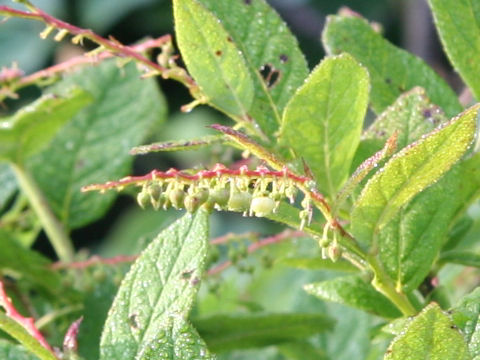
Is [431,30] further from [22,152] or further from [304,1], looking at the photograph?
[22,152]

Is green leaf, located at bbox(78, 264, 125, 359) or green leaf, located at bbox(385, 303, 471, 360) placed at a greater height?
green leaf, located at bbox(78, 264, 125, 359)

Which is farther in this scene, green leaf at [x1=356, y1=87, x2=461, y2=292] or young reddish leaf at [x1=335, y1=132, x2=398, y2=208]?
green leaf at [x1=356, y1=87, x2=461, y2=292]

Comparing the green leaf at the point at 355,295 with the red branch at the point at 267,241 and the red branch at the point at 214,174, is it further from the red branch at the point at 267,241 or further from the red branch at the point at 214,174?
the red branch at the point at 267,241

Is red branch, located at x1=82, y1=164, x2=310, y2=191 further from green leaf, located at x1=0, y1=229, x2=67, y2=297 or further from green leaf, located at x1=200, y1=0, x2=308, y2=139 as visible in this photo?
green leaf, located at x1=0, y1=229, x2=67, y2=297

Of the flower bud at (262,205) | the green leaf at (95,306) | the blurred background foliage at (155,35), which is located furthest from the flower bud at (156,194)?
the blurred background foliage at (155,35)

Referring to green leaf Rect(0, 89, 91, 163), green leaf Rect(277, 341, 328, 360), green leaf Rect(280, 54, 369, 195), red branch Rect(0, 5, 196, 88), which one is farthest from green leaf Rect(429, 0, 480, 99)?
green leaf Rect(0, 89, 91, 163)

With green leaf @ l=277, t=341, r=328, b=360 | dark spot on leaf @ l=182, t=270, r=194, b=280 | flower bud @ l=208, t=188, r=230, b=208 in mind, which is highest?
flower bud @ l=208, t=188, r=230, b=208

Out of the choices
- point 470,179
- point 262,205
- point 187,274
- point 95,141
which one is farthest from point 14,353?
point 95,141
